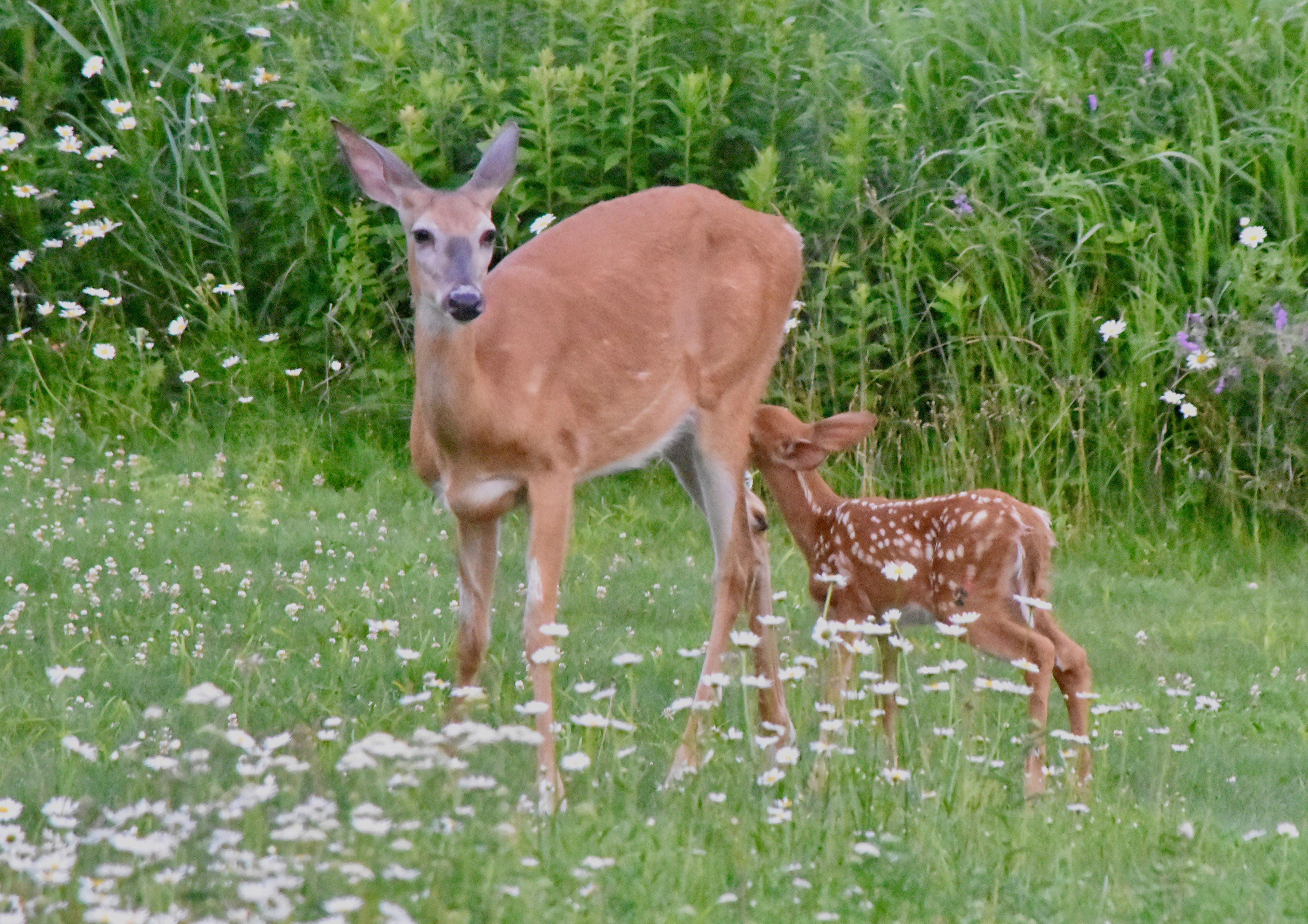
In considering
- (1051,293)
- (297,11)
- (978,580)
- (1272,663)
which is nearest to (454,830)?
(978,580)

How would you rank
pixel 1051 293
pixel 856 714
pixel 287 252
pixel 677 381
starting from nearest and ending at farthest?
1. pixel 856 714
2. pixel 677 381
3. pixel 1051 293
4. pixel 287 252

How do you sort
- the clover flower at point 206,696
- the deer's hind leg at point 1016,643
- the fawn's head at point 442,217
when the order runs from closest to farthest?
the clover flower at point 206,696, the fawn's head at point 442,217, the deer's hind leg at point 1016,643

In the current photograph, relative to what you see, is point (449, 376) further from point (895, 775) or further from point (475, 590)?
point (895, 775)

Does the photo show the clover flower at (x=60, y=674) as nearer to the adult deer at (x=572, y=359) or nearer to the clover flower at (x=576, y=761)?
the clover flower at (x=576, y=761)

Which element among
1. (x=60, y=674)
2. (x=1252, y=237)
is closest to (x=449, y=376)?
(x=60, y=674)

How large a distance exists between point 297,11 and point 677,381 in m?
5.32

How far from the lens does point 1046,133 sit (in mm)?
8555

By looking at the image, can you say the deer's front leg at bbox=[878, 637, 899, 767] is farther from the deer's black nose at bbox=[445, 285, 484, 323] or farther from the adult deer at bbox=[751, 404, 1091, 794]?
the deer's black nose at bbox=[445, 285, 484, 323]

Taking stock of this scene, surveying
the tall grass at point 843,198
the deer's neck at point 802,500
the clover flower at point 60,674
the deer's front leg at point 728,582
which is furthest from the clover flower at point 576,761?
the tall grass at point 843,198

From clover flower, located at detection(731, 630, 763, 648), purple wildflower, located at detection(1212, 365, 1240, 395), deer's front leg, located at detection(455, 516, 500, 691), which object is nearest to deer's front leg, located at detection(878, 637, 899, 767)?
clover flower, located at detection(731, 630, 763, 648)

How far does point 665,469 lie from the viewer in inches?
331

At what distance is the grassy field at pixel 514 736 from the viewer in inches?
129

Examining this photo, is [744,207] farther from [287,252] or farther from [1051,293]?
[287,252]

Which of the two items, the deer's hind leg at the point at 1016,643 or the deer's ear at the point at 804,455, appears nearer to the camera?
the deer's hind leg at the point at 1016,643
